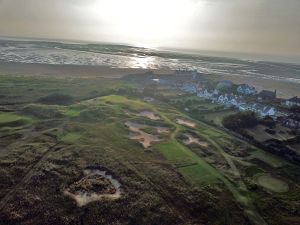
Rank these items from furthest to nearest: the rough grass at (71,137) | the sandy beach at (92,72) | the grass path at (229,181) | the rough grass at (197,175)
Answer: the sandy beach at (92,72) → the rough grass at (71,137) → the rough grass at (197,175) → the grass path at (229,181)

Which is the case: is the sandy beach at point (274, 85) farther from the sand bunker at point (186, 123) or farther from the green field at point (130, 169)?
the green field at point (130, 169)

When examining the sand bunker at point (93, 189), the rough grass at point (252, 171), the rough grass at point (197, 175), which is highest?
the sand bunker at point (93, 189)

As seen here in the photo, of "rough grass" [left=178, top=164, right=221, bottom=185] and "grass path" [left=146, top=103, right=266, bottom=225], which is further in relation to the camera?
"rough grass" [left=178, top=164, right=221, bottom=185]

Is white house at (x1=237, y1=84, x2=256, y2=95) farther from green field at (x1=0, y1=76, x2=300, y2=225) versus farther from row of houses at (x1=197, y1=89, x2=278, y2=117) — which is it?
green field at (x1=0, y1=76, x2=300, y2=225)

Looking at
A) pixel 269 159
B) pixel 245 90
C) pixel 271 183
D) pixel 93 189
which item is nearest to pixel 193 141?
pixel 269 159

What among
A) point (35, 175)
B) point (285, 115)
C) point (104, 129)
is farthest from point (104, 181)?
point (285, 115)

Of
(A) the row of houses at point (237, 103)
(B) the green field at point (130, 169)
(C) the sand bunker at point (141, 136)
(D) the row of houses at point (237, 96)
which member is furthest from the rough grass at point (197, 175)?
(A) the row of houses at point (237, 103)

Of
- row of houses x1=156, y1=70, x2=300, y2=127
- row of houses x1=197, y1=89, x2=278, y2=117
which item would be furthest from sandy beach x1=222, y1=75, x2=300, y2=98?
row of houses x1=197, y1=89, x2=278, y2=117
